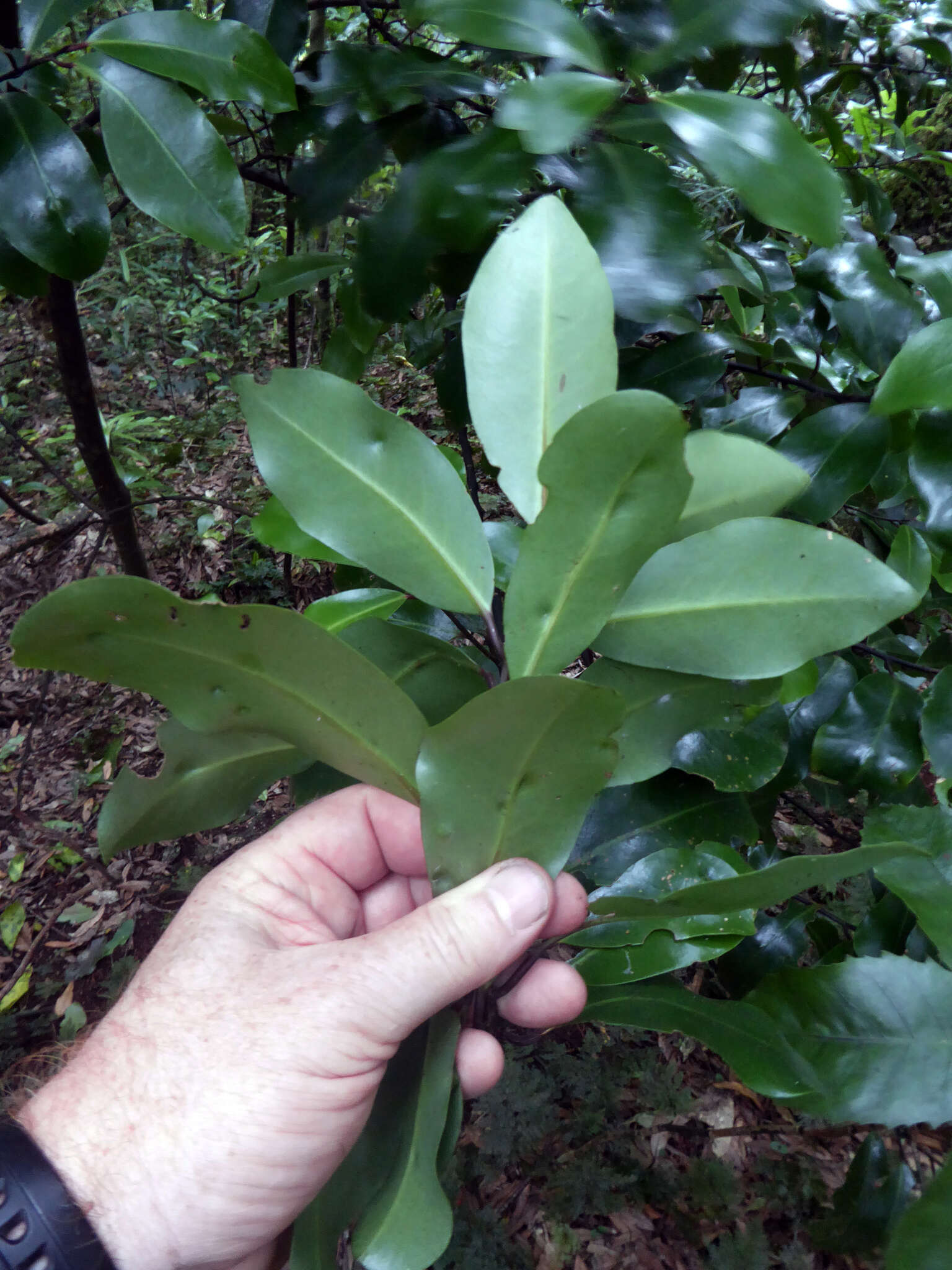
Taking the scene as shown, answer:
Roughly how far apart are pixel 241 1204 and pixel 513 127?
870 millimetres

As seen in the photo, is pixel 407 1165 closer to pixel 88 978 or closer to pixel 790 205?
pixel 790 205

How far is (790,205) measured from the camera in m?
0.51

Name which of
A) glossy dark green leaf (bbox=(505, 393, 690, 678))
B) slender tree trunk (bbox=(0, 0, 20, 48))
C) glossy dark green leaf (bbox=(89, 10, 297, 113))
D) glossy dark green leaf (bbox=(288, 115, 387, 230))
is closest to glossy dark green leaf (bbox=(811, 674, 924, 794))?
glossy dark green leaf (bbox=(505, 393, 690, 678))

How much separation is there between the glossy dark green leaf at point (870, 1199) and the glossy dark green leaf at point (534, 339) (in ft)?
3.43

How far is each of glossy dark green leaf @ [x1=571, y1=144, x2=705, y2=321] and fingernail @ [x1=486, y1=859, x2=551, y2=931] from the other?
1.38 feet

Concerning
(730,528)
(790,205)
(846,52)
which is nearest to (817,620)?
(730,528)

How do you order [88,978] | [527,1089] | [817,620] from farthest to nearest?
1. [88,978]
2. [527,1089]
3. [817,620]

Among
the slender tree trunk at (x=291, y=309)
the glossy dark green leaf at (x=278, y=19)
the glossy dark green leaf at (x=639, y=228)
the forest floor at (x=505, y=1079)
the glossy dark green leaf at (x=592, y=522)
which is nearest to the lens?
the glossy dark green leaf at (x=592, y=522)

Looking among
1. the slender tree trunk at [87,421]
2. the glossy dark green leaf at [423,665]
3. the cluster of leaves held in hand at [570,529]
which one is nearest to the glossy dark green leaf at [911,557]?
the cluster of leaves held in hand at [570,529]

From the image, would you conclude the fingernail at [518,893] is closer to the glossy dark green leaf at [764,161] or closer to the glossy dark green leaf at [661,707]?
the glossy dark green leaf at [661,707]

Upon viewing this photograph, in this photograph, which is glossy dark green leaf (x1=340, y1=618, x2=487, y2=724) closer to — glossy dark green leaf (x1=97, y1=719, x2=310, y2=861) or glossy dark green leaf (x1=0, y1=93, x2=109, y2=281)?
glossy dark green leaf (x1=97, y1=719, x2=310, y2=861)

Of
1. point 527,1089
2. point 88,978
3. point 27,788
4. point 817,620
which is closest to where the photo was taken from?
point 817,620

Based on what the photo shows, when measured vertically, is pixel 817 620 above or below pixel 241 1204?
above

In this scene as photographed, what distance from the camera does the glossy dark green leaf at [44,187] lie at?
0.65m
